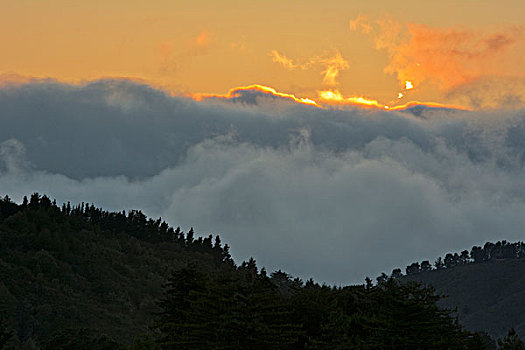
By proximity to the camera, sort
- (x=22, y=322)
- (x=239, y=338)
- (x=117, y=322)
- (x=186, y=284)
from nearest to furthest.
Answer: (x=239, y=338)
(x=186, y=284)
(x=22, y=322)
(x=117, y=322)

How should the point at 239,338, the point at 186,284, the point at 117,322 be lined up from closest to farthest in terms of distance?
the point at 239,338 → the point at 186,284 → the point at 117,322

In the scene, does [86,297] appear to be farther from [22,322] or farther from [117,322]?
[22,322]

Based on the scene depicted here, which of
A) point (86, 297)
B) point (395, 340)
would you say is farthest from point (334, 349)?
point (86, 297)

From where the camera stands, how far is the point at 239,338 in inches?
2494

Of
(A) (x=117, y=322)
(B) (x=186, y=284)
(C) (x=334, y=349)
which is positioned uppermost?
(A) (x=117, y=322)

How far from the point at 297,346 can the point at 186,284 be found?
1238 centimetres

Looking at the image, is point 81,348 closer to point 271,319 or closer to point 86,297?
point 271,319

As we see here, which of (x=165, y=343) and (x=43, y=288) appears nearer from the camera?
(x=165, y=343)

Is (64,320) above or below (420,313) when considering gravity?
above

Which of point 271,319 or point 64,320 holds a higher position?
point 64,320

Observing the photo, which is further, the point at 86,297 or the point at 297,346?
the point at 86,297

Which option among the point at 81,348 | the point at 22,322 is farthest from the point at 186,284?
the point at 22,322

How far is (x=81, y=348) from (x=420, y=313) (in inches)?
1957

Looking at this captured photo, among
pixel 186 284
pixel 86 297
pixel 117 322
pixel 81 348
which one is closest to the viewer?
pixel 186 284
